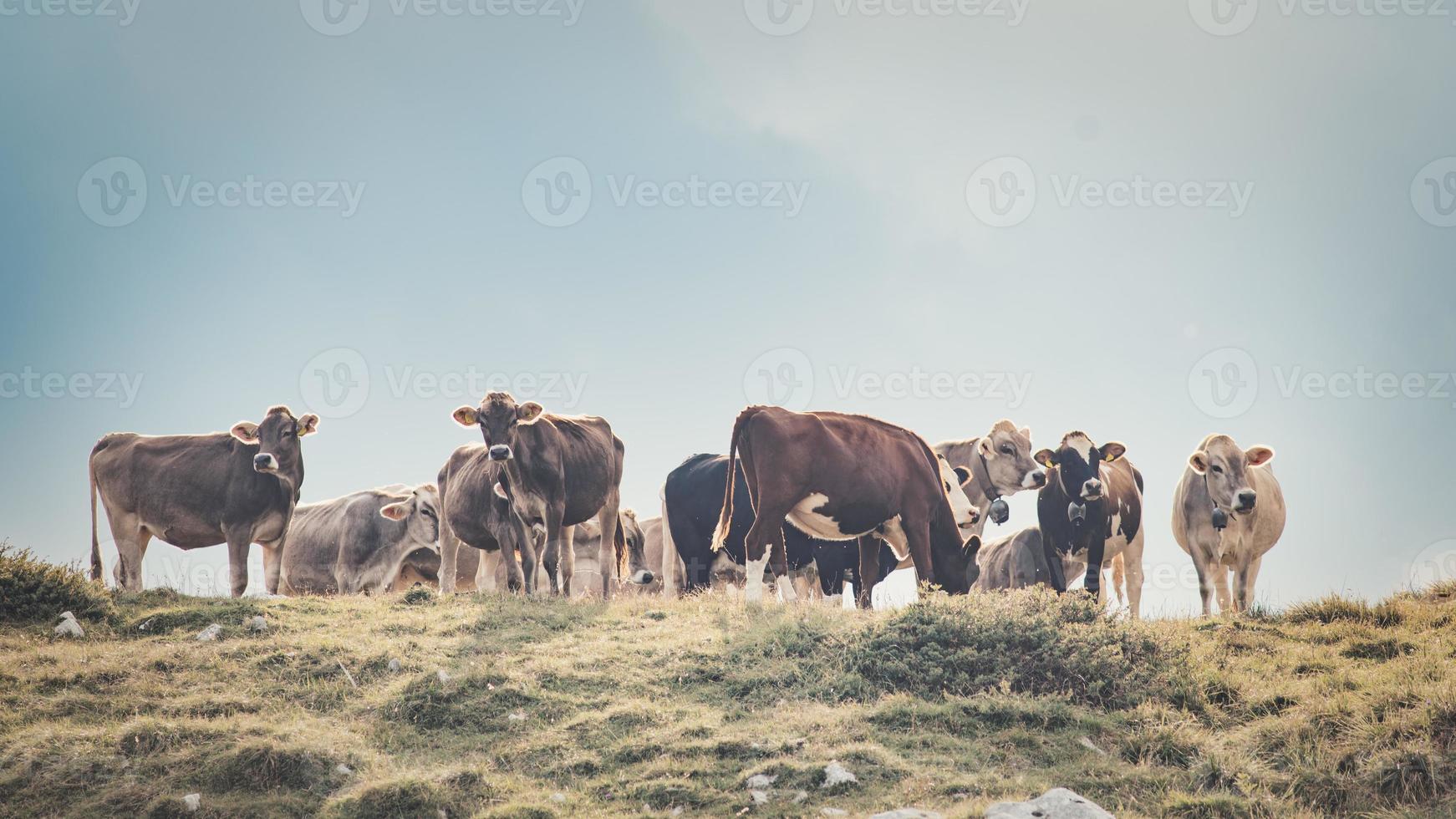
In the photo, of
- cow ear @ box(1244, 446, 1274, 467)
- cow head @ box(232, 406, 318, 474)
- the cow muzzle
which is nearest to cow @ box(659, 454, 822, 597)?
the cow muzzle

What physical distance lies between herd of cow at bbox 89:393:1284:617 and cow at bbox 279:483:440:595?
0.04 m

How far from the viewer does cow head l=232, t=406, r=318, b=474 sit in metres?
18.2

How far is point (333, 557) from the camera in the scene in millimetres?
23156

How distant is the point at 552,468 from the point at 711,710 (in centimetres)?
727

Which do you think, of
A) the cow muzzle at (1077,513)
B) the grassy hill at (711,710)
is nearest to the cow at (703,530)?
the cow muzzle at (1077,513)

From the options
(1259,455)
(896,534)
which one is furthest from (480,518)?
(1259,455)

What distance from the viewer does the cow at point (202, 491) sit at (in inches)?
706

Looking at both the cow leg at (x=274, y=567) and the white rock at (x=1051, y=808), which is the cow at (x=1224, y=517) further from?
the cow leg at (x=274, y=567)

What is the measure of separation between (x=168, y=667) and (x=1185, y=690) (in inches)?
407

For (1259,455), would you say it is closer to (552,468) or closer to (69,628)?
(552,468)

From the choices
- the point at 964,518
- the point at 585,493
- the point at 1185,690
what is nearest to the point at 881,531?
the point at 964,518

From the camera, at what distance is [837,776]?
9.60 meters

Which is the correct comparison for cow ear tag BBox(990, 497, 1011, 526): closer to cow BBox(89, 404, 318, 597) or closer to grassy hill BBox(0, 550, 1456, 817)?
grassy hill BBox(0, 550, 1456, 817)

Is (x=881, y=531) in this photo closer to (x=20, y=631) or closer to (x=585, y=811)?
(x=585, y=811)
